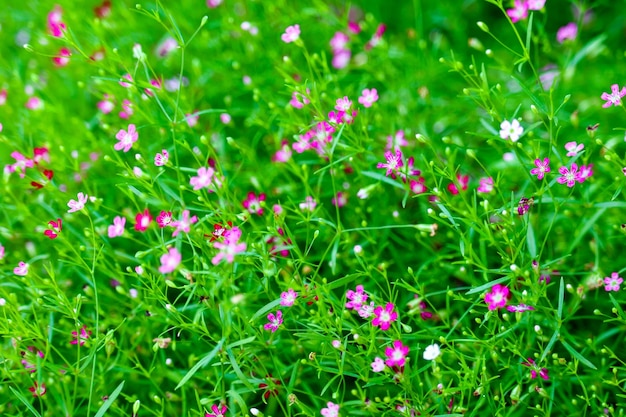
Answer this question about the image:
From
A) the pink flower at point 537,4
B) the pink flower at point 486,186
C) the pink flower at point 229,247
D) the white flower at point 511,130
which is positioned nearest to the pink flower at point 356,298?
the pink flower at point 229,247

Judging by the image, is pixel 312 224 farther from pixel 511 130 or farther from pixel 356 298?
pixel 511 130

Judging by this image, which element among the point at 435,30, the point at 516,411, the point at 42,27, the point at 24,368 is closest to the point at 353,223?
the point at 516,411

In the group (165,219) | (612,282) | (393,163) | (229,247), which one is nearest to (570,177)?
(612,282)

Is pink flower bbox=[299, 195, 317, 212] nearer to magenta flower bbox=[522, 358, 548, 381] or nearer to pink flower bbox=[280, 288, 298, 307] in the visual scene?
pink flower bbox=[280, 288, 298, 307]

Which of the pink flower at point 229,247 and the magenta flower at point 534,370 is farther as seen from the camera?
the magenta flower at point 534,370

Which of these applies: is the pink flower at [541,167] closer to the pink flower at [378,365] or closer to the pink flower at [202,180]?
the pink flower at [378,365]

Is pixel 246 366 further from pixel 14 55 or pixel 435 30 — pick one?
pixel 14 55
